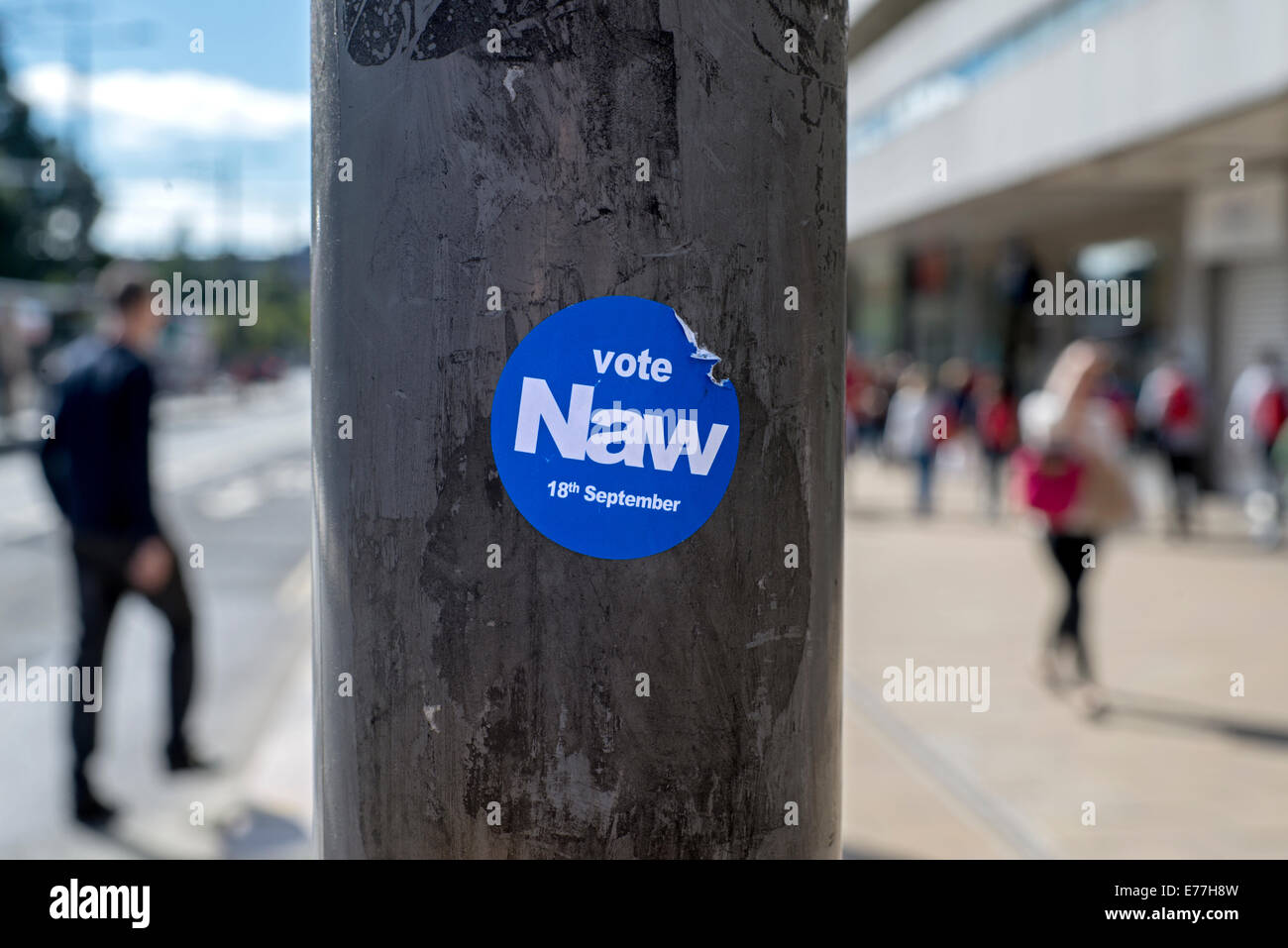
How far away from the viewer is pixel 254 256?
255 feet

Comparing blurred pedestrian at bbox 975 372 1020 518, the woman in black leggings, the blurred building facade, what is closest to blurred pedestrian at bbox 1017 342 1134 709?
the woman in black leggings

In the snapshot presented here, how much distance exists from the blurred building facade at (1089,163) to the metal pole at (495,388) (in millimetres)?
8344

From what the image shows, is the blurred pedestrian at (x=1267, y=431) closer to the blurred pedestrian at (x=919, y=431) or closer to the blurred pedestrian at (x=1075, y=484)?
the blurred pedestrian at (x=919, y=431)

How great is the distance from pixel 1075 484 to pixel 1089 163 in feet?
40.9

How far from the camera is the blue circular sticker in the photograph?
164 cm

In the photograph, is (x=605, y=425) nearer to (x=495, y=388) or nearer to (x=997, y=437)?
(x=495, y=388)

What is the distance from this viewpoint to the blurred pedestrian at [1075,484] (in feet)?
24.1

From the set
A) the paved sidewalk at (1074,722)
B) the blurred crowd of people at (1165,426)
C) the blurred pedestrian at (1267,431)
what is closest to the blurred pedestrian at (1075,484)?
the blurred crowd of people at (1165,426)

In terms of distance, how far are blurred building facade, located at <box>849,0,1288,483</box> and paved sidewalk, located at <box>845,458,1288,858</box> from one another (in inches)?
147

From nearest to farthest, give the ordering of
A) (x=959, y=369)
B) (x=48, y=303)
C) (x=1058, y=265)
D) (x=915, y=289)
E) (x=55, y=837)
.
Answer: (x=55, y=837)
(x=959, y=369)
(x=1058, y=265)
(x=915, y=289)
(x=48, y=303)

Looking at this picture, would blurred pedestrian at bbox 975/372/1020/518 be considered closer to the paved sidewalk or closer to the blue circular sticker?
the paved sidewalk
